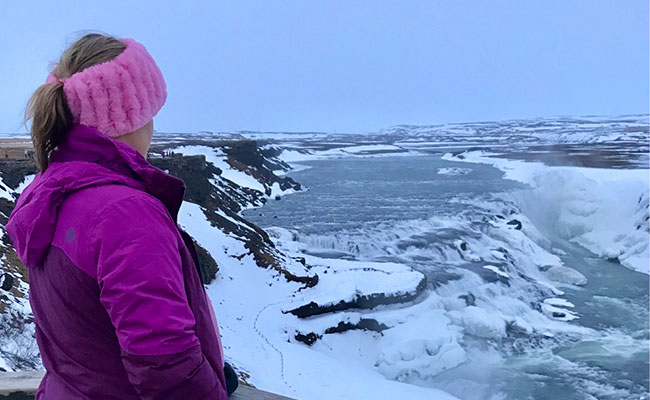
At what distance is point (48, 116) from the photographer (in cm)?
128

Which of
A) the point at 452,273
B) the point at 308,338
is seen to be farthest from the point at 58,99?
the point at 452,273

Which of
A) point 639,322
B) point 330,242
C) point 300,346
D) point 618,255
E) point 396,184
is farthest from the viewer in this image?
point 396,184

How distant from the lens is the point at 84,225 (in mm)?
1104

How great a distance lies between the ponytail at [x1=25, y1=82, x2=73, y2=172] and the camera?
128 centimetres

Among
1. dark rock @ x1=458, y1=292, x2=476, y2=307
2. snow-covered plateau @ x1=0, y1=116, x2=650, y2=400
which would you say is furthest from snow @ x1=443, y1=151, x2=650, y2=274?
dark rock @ x1=458, y1=292, x2=476, y2=307

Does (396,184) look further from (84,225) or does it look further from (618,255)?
(84,225)

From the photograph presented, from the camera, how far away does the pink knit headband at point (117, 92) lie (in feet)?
4.25

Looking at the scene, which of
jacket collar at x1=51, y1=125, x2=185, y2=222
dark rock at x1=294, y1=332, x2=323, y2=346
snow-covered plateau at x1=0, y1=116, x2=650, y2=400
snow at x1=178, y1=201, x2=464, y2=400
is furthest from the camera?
dark rock at x1=294, y1=332, x2=323, y2=346

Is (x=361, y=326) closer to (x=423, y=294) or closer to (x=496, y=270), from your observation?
(x=423, y=294)

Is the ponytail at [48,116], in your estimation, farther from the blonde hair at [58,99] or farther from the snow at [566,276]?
the snow at [566,276]

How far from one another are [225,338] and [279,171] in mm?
38848

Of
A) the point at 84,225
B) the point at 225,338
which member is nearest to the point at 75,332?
the point at 84,225

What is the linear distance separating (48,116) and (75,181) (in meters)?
0.22

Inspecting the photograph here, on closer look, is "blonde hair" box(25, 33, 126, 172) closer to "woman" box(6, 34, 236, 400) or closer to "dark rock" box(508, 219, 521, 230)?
"woman" box(6, 34, 236, 400)
